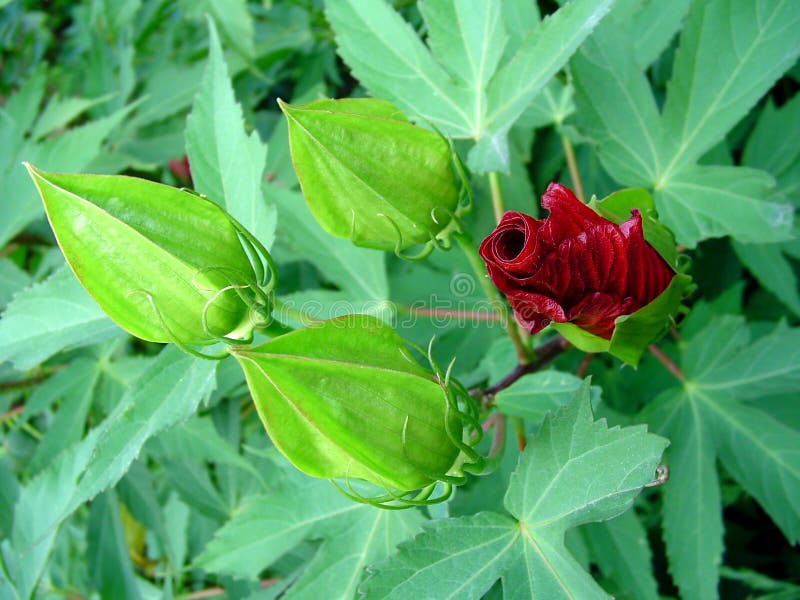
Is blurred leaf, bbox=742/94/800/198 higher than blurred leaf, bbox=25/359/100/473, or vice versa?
blurred leaf, bbox=742/94/800/198

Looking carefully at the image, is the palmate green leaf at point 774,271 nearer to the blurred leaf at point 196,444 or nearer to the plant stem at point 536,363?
the plant stem at point 536,363

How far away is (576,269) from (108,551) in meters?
1.06

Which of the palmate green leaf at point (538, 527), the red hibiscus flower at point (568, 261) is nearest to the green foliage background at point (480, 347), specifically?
the palmate green leaf at point (538, 527)

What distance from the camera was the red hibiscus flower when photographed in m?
0.61

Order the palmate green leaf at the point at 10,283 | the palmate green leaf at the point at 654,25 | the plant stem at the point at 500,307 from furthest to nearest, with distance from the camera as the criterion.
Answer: the palmate green leaf at the point at 10,283 < the palmate green leaf at the point at 654,25 < the plant stem at the point at 500,307

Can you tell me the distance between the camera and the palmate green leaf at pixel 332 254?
1.09 meters

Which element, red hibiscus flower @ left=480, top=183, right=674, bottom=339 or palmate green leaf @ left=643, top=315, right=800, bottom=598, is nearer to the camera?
red hibiscus flower @ left=480, top=183, right=674, bottom=339

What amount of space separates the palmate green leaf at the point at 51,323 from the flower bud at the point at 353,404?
1.18ft

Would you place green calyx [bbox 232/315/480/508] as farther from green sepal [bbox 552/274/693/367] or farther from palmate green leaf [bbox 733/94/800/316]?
palmate green leaf [bbox 733/94/800/316]

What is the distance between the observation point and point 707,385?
1068mm

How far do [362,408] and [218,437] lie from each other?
628mm

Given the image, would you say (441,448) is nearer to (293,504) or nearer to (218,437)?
(293,504)

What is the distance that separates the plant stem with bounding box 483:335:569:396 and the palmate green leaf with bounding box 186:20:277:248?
332 mm

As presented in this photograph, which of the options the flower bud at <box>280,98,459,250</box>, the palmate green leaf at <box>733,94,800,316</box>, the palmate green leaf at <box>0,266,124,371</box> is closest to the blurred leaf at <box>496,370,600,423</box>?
the flower bud at <box>280,98,459,250</box>
